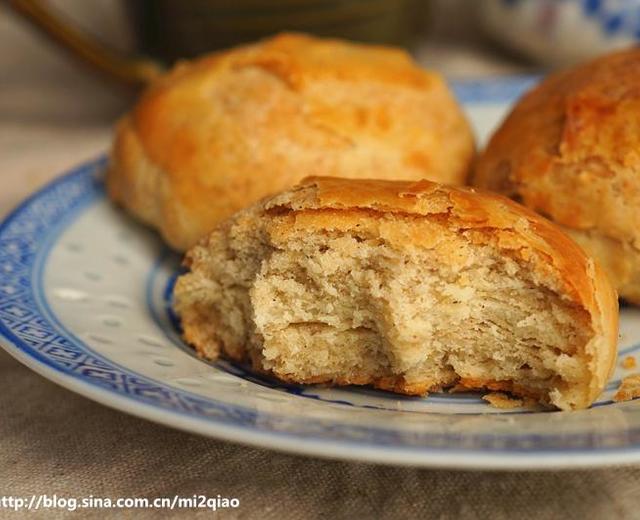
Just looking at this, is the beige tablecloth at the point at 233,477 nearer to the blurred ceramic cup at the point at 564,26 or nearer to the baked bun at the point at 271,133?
the baked bun at the point at 271,133

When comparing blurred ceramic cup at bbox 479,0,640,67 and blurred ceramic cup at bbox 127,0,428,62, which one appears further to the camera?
blurred ceramic cup at bbox 479,0,640,67

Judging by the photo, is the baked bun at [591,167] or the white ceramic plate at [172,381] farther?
the baked bun at [591,167]

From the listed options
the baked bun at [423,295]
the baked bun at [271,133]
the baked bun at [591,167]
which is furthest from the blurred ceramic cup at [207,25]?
the baked bun at [423,295]

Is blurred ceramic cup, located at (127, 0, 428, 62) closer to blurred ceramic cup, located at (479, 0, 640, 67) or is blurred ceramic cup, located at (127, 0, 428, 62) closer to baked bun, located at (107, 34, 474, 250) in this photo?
blurred ceramic cup, located at (479, 0, 640, 67)

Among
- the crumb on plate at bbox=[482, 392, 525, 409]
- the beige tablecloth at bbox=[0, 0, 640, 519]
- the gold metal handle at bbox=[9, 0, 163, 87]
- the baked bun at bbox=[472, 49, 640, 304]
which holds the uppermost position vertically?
the baked bun at bbox=[472, 49, 640, 304]

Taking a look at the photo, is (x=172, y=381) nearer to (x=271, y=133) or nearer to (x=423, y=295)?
(x=423, y=295)

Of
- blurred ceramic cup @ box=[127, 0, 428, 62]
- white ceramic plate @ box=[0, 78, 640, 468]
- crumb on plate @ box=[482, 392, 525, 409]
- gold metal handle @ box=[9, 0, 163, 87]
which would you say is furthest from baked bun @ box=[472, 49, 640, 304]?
gold metal handle @ box=[9, 0, 163, 87]

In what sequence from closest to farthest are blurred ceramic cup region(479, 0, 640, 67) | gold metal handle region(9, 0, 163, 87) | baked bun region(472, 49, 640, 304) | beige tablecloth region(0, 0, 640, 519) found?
beige tablecloth region(0, 0, 640, 519) → baked bun region(472, 49, 640, 304) → gold metal handle region(9, 0, 163, 87) → blurred ceramic cup region(479, 0, 640, 67)
